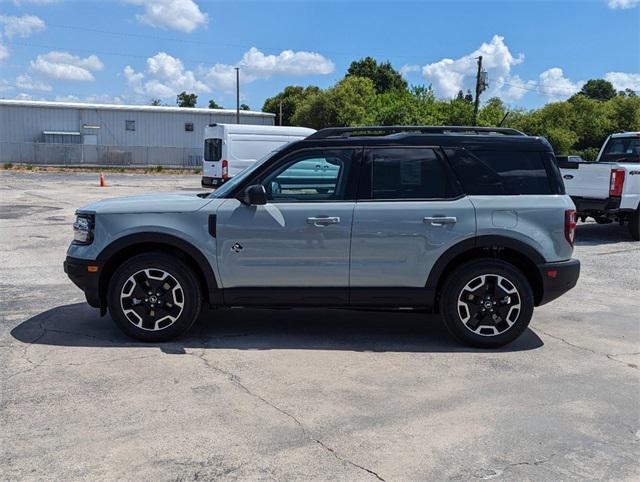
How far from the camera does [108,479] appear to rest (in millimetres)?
3129

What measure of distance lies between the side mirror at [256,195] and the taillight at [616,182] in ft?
27.5

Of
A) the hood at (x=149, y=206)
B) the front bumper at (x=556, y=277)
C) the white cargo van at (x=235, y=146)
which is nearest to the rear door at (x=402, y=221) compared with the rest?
the front bumper at (x=556, y=277)

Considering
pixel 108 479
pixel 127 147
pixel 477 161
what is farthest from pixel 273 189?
pixel 127 147

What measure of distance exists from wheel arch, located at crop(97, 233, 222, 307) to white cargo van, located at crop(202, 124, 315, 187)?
1710 centimetres

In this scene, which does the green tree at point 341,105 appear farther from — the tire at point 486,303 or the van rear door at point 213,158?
the tire at point 486,303

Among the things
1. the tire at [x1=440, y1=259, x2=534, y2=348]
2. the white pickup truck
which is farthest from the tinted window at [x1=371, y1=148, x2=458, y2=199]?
the white pickup truck

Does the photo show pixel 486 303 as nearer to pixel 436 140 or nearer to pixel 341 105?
pixel 436 140

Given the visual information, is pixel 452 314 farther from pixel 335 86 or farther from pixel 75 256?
pixel 335 86

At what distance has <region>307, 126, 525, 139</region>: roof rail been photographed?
18.0 ft

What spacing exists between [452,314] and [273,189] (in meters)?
1.93

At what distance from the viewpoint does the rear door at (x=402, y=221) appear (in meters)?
5.18

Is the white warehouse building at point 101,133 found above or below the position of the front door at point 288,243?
above

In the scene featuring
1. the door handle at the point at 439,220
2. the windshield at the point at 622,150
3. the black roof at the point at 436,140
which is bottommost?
the door handle at the point at 439,220

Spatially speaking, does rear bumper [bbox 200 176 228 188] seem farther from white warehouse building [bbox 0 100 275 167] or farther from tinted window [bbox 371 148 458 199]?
white warehouse building [bbox 0 100 275 167]
